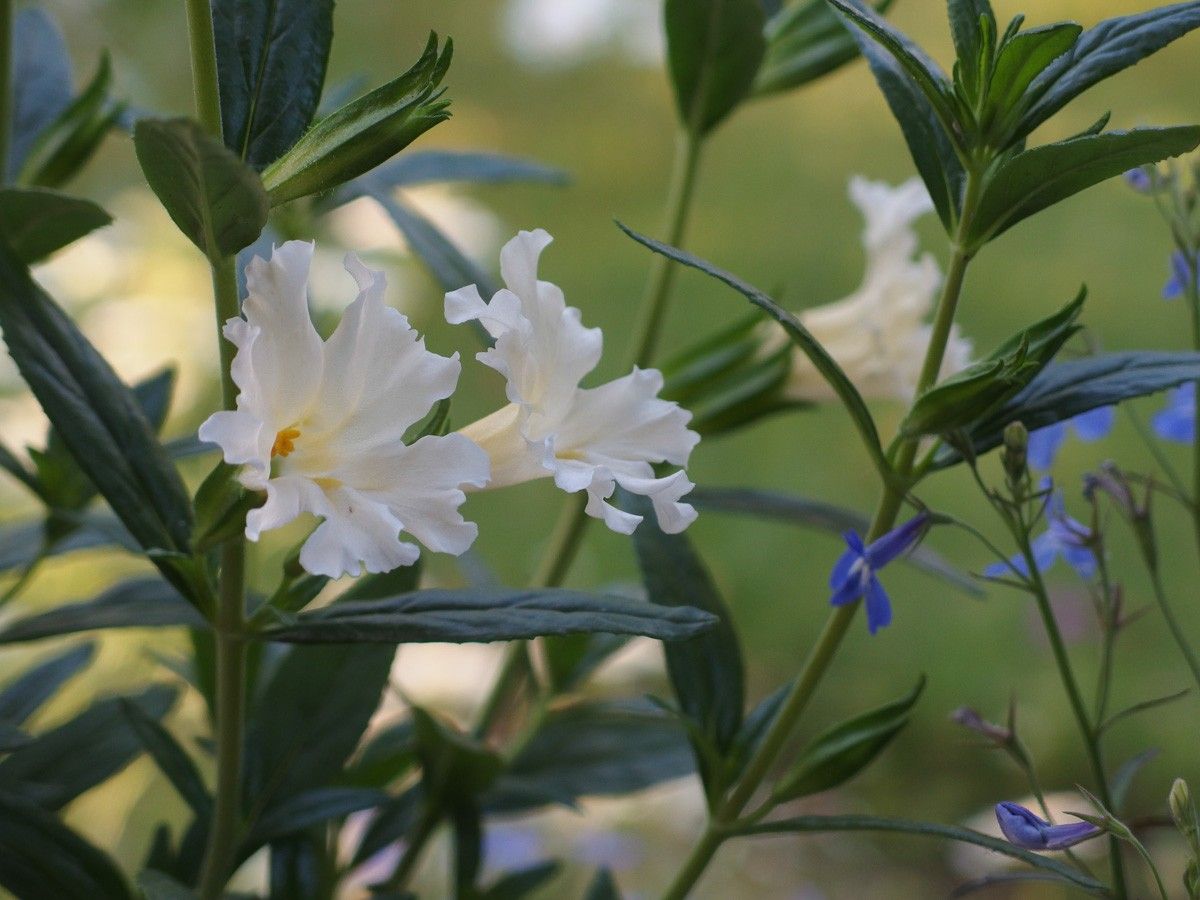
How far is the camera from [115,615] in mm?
432

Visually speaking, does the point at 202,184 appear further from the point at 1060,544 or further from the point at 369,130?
the point at 1060,544

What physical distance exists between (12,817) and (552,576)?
0.21 metres

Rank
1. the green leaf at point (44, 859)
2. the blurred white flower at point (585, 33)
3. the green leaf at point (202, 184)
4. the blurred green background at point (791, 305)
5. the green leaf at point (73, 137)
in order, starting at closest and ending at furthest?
the green leaf at point (202, 184) → the green leaf at point (44, 859) → the green leaf at point (73, 137) → the blurred green background at point (791, 305) → the blurred white flower at point (585, 33)

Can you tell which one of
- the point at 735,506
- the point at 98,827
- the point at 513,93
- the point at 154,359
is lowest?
the point at 98,827

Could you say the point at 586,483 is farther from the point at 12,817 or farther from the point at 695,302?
the point at 695,302

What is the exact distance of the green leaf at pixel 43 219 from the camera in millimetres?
375

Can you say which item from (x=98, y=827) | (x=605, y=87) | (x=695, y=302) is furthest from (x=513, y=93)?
(x=98, y=827)

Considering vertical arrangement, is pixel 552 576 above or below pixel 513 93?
below

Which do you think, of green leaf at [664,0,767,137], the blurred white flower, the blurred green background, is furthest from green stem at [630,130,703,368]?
the blurred white flower

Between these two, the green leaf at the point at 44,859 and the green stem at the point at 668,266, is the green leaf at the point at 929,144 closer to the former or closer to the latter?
the green stem at the point at 668,266

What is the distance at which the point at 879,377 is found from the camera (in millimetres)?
507

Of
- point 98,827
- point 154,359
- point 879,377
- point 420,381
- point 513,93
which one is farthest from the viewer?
point 513,93

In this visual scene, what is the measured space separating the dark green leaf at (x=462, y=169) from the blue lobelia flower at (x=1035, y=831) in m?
0.36

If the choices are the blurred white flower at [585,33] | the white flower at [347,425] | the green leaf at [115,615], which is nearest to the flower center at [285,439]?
the white flower at [347,425]
